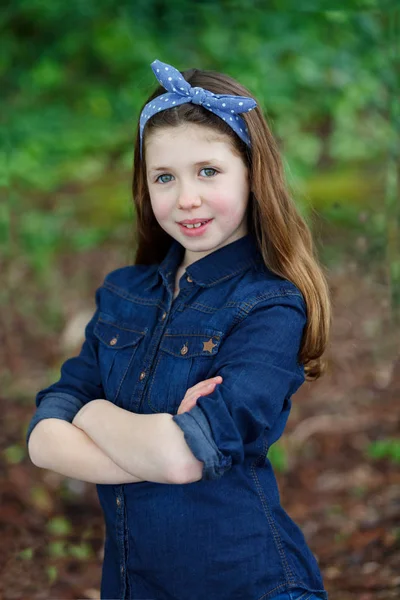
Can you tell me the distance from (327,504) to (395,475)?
46 centimetres

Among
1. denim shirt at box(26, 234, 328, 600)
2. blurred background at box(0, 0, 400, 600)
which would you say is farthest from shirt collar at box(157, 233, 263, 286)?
blurred background at box(0, 0, 400, 600)

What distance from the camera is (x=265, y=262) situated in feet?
6.90

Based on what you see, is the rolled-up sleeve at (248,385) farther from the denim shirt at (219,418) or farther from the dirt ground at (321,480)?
the dirt ground at (321,480)

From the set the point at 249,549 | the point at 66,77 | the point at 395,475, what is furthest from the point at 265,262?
the point at 66,77

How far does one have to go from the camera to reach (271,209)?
2090 millimetres

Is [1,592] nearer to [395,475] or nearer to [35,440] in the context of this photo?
[35,440]

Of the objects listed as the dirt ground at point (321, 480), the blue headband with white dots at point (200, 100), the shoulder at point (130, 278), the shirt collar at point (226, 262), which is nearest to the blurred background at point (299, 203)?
the dirt ground at point (321, 480)

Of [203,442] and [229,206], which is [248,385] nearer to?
[203,442]

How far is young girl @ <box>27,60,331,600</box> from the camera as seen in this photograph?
194 cm

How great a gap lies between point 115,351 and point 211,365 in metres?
0.35

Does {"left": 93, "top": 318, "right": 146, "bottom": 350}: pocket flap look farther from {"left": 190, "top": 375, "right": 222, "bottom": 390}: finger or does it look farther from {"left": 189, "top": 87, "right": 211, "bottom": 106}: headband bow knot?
{"left": 189, "top": 87, "right": 211, "bottom": 106}: headband bow knot

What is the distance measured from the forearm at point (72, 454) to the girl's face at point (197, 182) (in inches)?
22.7

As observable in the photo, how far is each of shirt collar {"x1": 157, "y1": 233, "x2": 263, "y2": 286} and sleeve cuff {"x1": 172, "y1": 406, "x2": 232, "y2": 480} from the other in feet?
1.48

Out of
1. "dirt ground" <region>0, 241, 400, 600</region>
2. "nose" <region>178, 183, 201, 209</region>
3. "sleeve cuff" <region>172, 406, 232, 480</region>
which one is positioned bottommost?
"dirt ground" <region>0, 241, 400, 600</region>
